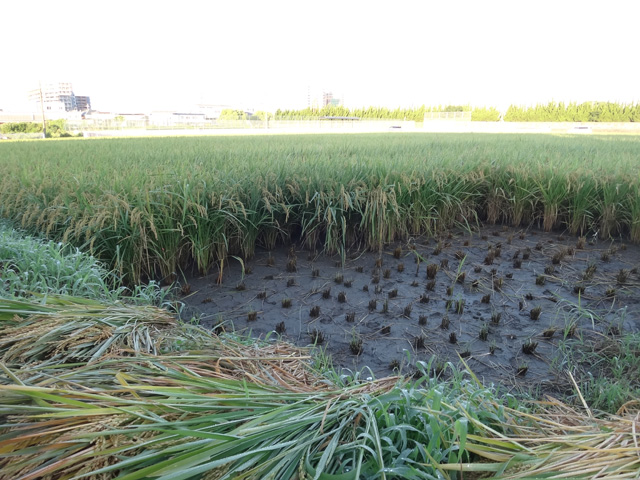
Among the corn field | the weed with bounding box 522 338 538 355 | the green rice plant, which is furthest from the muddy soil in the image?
the green rice plant

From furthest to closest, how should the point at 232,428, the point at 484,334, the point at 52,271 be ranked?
the point at 484,334 → the point at 52,271 → the point at 232,428

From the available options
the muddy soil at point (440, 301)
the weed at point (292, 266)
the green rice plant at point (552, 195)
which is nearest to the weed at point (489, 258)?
the muddy soil at point (440, 301)

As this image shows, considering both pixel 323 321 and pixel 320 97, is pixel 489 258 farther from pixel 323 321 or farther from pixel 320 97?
pixel 320 97

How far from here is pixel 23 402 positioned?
78cm

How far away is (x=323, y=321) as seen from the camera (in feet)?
8.13

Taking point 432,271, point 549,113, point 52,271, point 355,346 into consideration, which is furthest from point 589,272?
point 549,113

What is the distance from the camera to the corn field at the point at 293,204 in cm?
284

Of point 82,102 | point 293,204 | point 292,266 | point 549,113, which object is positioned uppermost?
point 82,102

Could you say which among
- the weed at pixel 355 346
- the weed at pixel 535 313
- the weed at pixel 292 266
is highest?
the weed at pixel 292 266

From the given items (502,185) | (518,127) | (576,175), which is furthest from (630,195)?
(518,127)

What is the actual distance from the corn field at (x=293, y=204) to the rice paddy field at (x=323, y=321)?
0.9 inches

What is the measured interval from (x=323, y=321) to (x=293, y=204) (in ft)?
3.98

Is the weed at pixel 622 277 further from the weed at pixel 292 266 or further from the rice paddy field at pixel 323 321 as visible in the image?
the weed at pixel 292 266

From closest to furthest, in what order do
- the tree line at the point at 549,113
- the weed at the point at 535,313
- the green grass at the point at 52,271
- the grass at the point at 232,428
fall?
the grass at the point at 232,428 → the green grass at the point at 52,271 → the weed at the point at 535,313 → the tree line at the point at 549,113
